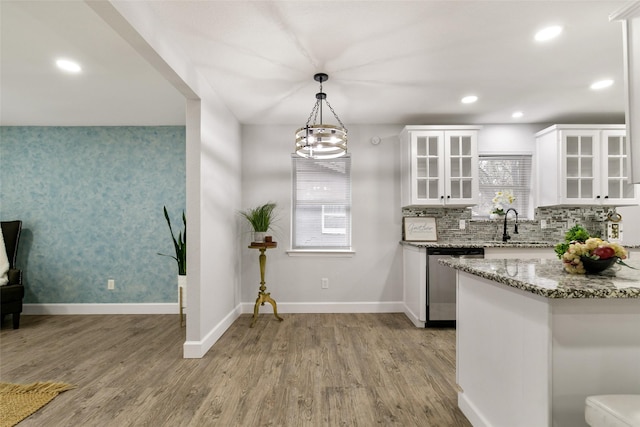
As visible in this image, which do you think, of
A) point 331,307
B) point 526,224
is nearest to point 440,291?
point 331,307

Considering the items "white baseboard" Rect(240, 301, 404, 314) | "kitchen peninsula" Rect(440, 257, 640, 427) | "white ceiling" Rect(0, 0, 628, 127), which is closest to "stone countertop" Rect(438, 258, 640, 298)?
"kitchen peninsula" Rect(440, 257, 640, 427)

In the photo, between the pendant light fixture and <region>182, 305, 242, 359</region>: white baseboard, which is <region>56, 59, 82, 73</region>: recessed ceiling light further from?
<region>182, 305, 242, 359</region>: white baseboard

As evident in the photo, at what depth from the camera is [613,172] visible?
12.7ft

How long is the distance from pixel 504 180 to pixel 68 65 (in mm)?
4906

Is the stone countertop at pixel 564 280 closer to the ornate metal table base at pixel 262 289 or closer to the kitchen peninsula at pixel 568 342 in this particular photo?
the kitchen peninsula at pixel 568 342

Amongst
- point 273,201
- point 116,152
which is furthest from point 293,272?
point 116,152

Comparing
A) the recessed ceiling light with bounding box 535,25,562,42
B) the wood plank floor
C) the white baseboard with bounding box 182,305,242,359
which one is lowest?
the wood plank floor

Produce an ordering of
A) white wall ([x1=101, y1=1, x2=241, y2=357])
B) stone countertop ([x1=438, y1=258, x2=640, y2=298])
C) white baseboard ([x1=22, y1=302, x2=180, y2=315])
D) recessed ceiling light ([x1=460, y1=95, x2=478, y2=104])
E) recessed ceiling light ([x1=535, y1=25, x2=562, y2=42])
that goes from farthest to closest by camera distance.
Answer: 1. white baseboard ([x1=22, y1=302, x2=180, y2=315])
2. recessed ceiling light ([x1=460, y1=95, x2=478, y2=104])
3. recessed ceiling light ([x1=535, y1=25, x2=562, y2=42])
4. white wall ([x1=101, y1=1, x2=241, y2=357])
5. stone countertop ([x1=438, y1=258, x2=640, y2=298])

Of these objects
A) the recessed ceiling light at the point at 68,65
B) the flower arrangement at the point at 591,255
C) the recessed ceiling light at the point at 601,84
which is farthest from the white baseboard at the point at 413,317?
the recessed ceiling light at the point at 68,65

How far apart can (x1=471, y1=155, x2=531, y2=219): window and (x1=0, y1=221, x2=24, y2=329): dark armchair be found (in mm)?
5570

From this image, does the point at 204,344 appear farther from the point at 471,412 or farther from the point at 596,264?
the point at 596,264

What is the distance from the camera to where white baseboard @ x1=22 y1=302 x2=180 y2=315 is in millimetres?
4145

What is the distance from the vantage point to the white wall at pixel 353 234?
165 inches

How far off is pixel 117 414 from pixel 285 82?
2829mm
